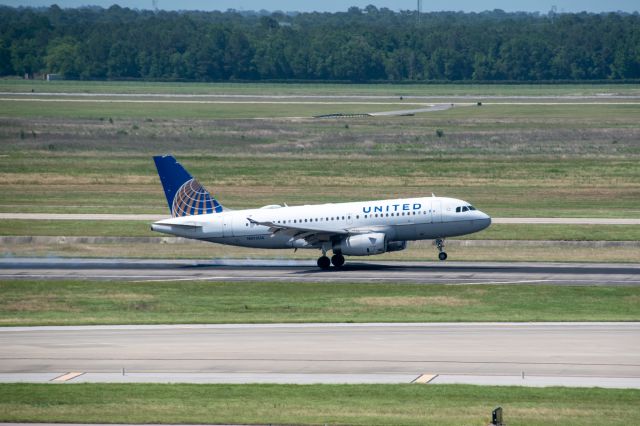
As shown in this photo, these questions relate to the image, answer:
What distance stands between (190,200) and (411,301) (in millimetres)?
18126

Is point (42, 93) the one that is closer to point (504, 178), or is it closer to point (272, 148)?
point (272, 148)

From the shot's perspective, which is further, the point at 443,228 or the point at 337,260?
the point at 337,260

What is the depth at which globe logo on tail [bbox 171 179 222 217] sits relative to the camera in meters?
60.8

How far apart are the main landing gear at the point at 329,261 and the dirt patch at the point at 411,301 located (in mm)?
10704

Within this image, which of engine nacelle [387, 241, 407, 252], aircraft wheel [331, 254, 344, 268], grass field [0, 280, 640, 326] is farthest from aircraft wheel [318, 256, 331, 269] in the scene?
grass field [0, 280, 640, 326]

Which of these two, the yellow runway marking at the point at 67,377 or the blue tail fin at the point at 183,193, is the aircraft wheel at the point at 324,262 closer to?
the blue tail fin at the point at 183,193

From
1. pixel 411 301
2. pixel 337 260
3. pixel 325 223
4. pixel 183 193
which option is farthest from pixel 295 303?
pixel 183 193

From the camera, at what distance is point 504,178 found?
9644 cm

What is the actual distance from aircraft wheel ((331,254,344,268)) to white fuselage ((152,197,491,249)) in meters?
1.02

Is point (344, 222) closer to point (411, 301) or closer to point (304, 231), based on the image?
point (304, 231)

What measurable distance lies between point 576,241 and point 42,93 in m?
150

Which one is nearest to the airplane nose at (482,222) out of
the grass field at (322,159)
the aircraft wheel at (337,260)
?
the aircraft wheel at (337,260)

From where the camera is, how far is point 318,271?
57781 millimetres

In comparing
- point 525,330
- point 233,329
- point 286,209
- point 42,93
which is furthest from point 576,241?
point 42,93
